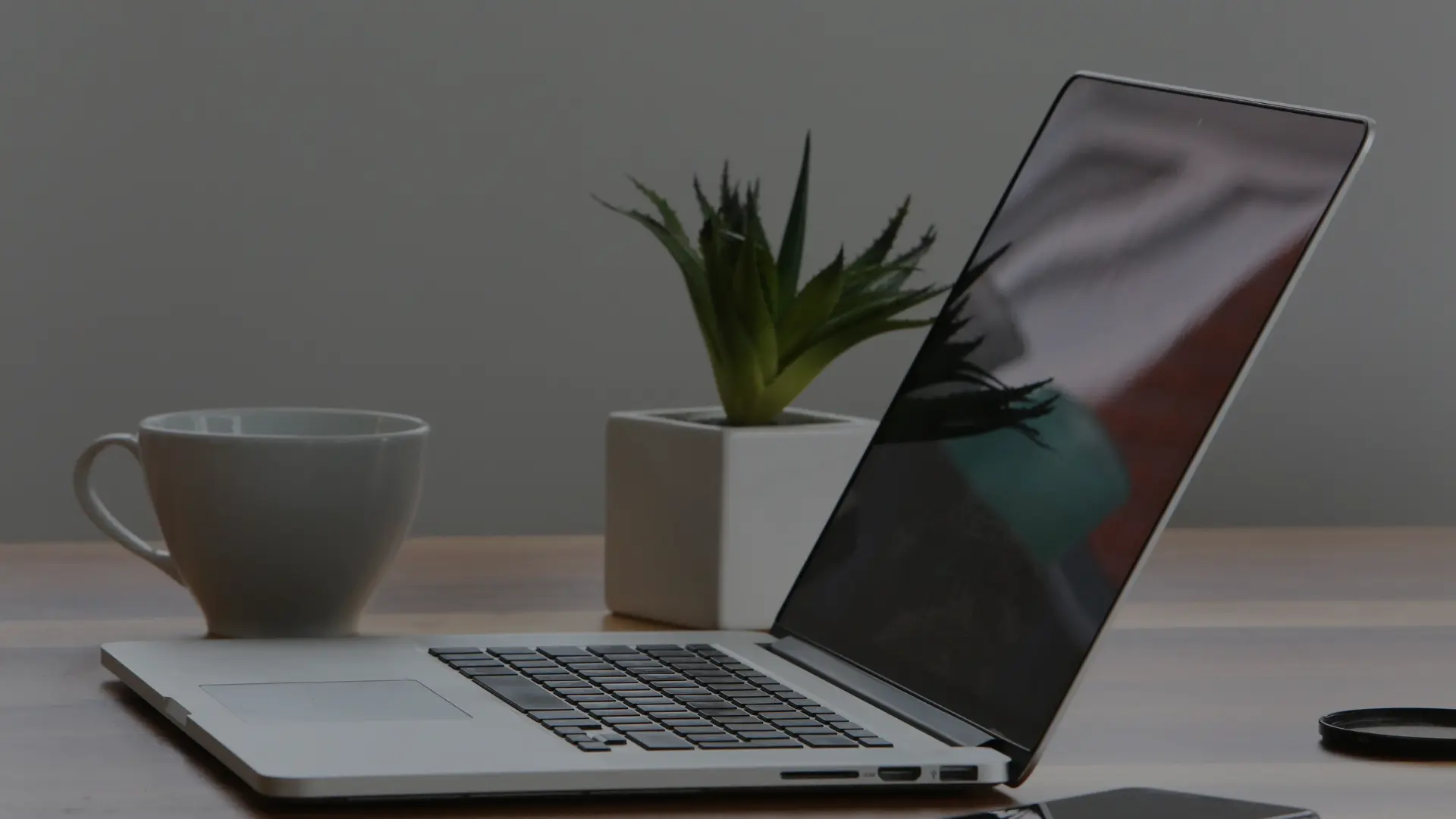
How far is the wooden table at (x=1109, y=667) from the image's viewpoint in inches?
22.4

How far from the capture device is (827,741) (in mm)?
596

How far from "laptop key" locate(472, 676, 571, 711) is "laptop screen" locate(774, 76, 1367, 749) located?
0.44 feet

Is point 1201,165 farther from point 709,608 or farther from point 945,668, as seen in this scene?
point 709,608

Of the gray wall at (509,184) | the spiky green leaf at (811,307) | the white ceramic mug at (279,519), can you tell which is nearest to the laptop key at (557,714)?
the white ceramic mug at (279,519)

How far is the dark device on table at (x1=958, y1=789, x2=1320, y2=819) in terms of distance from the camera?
52 cm

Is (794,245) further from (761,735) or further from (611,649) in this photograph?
(761,735)

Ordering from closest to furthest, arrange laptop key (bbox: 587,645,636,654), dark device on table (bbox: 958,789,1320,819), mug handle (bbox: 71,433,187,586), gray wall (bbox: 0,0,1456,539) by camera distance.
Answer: dark device on table (bbox: 958,789,1320,819)
laptop key (bbox: 587,645,636,654)
mug handle (bbox: 71,433,187,586)
gray wall (bbox: 0,0,1456,539)

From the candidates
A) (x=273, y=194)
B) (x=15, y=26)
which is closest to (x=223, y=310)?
(x=273, y=194)

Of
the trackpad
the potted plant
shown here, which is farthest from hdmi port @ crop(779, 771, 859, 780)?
the potted plant

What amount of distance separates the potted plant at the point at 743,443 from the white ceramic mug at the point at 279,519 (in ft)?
0.42

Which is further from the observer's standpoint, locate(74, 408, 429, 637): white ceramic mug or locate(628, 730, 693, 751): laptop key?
locate(74, 408, 429, 637): white ceramic mug

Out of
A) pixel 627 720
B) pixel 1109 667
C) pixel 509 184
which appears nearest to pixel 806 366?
pixel 1109 667

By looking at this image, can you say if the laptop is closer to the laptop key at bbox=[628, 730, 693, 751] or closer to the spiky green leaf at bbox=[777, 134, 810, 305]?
the laptop key at bbox=[628, 730, 693, 751]

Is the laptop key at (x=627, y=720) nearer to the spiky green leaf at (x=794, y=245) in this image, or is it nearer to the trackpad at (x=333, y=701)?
the trackpad at (x=333, y=701)
